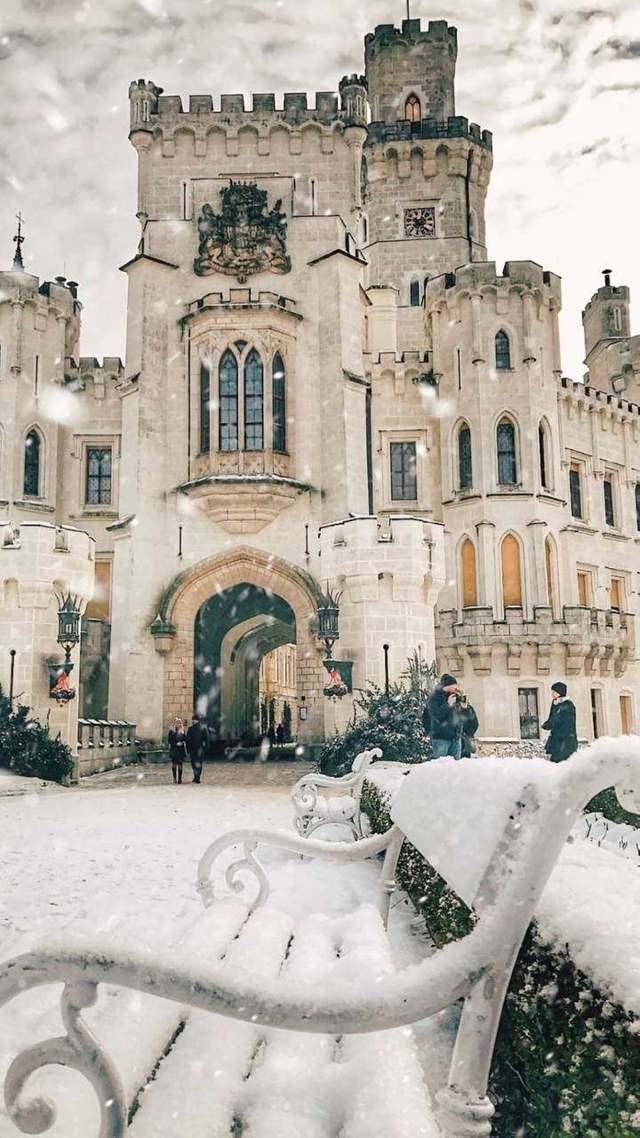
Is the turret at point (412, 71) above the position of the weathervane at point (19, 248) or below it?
above

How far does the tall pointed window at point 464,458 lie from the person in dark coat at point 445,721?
1559 cm

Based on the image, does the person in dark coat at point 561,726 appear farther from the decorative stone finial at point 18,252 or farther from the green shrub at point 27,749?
the decorative stone finial at point 18,252

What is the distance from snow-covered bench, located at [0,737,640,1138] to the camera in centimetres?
154

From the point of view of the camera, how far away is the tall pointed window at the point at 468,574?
25266 millimetres

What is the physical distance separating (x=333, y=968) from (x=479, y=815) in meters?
0.93

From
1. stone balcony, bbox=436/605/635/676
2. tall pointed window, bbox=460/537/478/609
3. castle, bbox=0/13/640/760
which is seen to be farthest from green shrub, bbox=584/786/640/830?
tall pointed window, bbox=460/537/478/609

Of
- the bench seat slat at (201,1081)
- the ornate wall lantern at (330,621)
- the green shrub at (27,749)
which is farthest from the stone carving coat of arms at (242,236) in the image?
the bench seat slat at (201,1081)

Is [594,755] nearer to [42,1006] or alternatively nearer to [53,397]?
[42,1006]

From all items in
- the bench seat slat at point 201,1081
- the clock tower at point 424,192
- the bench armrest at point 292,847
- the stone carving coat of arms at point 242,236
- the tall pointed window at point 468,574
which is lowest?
the bench seat slat at point 201,1081

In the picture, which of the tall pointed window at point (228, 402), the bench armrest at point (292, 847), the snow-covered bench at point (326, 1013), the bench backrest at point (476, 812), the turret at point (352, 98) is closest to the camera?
the snow-covered bench at point (326, 1013)

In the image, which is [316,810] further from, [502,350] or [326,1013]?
[502,350]

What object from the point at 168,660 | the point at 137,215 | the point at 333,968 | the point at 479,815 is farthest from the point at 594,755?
the point at 137,215

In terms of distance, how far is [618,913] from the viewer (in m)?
2.29

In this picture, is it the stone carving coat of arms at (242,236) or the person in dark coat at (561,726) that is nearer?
the person in dark coat at (561,726)
